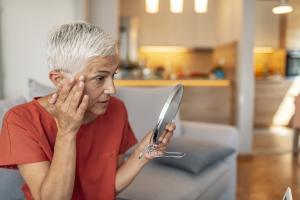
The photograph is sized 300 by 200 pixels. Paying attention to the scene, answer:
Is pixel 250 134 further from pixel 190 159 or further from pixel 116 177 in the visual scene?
pixel 116 177

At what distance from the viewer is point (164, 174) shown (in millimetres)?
1720

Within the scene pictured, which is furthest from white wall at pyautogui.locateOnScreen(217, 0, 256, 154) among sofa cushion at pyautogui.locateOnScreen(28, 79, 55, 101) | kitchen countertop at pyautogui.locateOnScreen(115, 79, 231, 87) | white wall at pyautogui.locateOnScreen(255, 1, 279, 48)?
sofa cushion at pyautogui.locateOnScreen(28, 79, 55, 101)

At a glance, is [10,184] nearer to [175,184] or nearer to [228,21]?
[175,184]

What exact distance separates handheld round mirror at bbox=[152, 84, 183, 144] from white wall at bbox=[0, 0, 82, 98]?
2.20 metres

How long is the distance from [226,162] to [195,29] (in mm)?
3874

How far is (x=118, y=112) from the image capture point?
3.78 feet

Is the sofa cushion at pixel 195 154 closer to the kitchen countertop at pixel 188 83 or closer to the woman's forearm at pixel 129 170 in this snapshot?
the woman's forearm at pixel 129 170

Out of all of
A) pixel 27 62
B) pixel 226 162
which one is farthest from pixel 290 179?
pixel 27 62

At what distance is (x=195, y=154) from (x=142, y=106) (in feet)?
1.72

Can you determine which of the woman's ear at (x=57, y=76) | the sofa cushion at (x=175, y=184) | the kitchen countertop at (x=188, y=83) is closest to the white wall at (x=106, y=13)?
the kitchen countertop at (x=188, y=83)

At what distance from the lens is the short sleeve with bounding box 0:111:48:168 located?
80 centimetres

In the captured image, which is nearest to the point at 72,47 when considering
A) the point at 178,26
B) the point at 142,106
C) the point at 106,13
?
the point at 142,106

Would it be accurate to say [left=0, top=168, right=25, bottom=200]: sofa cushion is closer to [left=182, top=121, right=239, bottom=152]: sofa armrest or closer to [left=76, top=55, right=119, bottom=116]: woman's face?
[left=76, top=55, right=119, bottom=116]: woman's face

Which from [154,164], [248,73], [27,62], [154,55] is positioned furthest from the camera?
[154,55]
